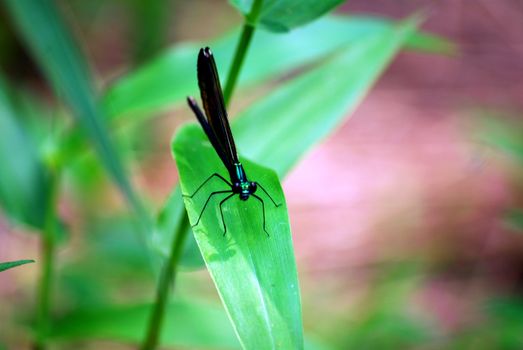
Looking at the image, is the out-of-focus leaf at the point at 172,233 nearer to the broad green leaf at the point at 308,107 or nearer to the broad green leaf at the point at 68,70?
the broad green leaf at the point at 308,107

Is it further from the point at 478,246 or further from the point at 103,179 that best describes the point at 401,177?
the point at 103,179

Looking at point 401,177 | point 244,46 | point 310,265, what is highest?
point 401,177

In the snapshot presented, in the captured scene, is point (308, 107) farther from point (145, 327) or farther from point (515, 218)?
point (515, 218)

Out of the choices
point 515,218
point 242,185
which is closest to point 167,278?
point 242,185

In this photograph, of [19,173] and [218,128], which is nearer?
[218,128]

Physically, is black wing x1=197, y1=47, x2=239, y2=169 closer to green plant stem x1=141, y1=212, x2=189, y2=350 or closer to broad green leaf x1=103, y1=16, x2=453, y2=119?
green plant stem x1=141, y1=212, x2=189, y2=350

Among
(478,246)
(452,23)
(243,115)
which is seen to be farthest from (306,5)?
(452,23)
